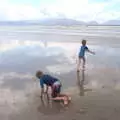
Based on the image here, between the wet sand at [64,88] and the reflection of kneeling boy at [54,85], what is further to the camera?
the reflection of kneeling boy at [54,85]

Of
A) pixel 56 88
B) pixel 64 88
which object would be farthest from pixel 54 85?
pixel 64 88

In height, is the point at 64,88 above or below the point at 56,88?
below

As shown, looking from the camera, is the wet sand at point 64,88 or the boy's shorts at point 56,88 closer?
the wet sand at point 64,88

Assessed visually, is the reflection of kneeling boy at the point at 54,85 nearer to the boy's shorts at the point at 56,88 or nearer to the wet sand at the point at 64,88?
the boy's shorts at the point at 56,88

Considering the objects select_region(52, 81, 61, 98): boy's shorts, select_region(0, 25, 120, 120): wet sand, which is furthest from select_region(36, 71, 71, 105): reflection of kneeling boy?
select_region(0, 25, 120, 120): wet sand

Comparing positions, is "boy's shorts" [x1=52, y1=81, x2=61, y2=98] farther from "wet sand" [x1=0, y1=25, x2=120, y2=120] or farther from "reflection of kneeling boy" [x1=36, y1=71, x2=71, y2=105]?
"wet sand" [x1=0, y1=25, x2=120, y2=120]

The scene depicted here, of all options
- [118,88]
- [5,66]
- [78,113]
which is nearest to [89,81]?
[118,88]

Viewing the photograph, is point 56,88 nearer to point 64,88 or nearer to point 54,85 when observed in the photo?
point 54,85

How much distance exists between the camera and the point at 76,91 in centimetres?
1017

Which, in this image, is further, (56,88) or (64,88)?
(64,88)

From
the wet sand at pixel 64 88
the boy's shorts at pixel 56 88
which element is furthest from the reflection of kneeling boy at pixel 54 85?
the wet sand at pixel 64 88

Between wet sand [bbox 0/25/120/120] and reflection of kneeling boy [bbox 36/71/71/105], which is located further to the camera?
reflection of kneeling boy [bbox 36/71/71/105]

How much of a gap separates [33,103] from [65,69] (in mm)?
4571

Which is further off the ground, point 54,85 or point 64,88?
point 54,85
